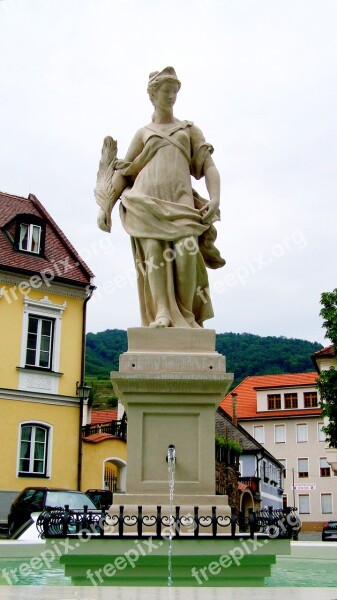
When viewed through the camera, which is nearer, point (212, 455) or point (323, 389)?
point (212, 455)

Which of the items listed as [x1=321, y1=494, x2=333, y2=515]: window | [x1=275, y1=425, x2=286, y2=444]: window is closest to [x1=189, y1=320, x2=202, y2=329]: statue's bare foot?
[x1=321, y1=494, x2=333, y2=515]: window

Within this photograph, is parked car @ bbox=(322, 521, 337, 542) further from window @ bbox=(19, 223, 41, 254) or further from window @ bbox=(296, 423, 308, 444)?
window @ bbox=(296, 423, 308, 444)

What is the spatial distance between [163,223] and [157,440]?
2.16 meters

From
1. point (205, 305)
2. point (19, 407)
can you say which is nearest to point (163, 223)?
point (205, 305)

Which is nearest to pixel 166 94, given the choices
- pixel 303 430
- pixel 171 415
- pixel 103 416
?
pixel 171 415

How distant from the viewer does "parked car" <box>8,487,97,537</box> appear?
15.9m

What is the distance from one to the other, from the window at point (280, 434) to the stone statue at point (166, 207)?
2613 inches

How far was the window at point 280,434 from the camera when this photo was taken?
7244 centimetres

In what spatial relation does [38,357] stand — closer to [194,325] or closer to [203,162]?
[203,162]

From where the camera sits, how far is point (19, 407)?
27.2m

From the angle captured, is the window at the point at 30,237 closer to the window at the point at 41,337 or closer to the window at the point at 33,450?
the window at the point at 41,337

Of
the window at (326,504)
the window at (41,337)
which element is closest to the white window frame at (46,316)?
the window at (41,337)

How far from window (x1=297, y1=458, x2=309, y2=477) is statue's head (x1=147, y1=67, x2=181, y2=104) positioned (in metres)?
68.0

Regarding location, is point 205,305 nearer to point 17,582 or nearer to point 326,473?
point 17,582
